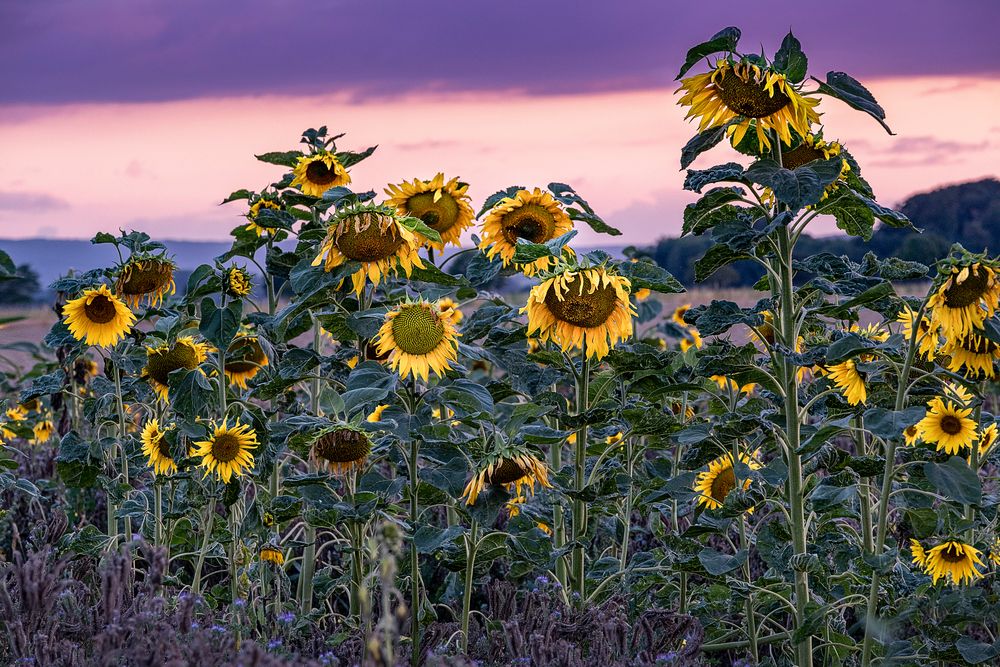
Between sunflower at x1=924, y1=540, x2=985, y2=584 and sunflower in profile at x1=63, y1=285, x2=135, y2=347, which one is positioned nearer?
sunflower at x1=924, y1=540, x2=985, y2=584

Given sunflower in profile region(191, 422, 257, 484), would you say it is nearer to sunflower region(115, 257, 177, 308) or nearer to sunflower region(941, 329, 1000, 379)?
sunflower region(115, 257, 177, 308)

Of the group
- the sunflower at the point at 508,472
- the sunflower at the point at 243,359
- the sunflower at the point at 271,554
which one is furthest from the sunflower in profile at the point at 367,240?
the sunflower at the point at 271,554

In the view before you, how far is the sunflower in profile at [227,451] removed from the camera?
375cm

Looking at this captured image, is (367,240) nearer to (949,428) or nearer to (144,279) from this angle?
(144,279)

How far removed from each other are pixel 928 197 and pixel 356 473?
51.7 m

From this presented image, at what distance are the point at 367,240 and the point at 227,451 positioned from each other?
98cm

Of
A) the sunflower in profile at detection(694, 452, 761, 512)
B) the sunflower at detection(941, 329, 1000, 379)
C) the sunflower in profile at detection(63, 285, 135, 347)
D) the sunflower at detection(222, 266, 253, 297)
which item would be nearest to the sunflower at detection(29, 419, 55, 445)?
the sunflower in profile at detection(63, 285, 135, 347)

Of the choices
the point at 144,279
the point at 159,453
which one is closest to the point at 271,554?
the point at 159,453

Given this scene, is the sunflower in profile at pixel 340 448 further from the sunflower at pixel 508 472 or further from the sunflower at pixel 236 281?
the sunflower at pixel 236 281

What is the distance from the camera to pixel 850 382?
360cm

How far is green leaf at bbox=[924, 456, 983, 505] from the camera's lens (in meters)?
2.93

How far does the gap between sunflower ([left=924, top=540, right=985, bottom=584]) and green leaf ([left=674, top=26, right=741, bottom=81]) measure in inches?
69.3

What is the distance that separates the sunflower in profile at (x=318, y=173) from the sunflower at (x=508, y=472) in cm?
177

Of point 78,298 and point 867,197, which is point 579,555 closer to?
point 867,197
